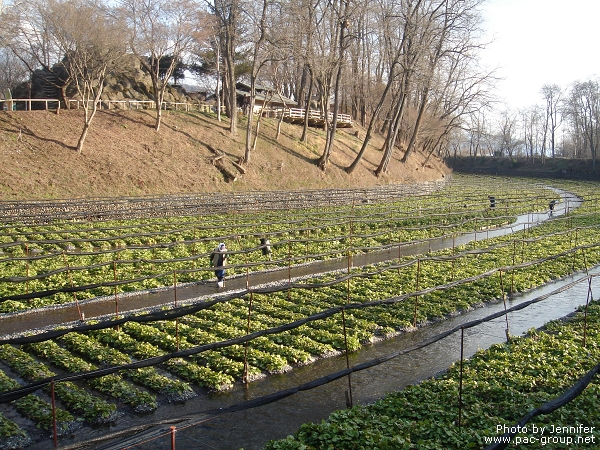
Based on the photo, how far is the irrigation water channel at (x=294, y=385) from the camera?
7.95 metres

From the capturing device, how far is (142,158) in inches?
1652

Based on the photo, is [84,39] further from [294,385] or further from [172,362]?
[294,385]

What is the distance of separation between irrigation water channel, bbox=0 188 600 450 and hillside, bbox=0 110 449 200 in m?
22.9

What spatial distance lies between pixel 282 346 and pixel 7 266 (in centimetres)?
1146

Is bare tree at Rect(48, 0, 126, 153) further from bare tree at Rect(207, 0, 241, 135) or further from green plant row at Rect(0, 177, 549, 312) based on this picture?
green plant row at Rect(0, 177, 549, 312)

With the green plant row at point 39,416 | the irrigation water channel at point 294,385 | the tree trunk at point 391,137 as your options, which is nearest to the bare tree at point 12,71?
the tree trunk at point 391,137

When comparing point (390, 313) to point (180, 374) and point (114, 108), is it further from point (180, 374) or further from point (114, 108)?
point (114, 108)

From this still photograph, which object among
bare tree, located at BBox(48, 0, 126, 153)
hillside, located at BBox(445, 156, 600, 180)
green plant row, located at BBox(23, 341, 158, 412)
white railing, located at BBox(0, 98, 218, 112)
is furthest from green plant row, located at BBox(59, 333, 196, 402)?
hillside, located at BBox(445, 156, 600, 180)

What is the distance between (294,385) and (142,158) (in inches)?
1375

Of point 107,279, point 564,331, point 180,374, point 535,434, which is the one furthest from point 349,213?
point 535,434

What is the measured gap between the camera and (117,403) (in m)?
9.12

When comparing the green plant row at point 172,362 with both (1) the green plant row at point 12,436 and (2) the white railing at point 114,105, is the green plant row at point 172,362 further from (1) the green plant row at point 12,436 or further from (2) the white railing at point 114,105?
(2) the white railing at point 114,105

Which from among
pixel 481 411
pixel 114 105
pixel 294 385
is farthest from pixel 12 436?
pixel 114 105

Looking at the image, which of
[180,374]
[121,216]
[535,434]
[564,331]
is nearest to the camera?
[535,434]
